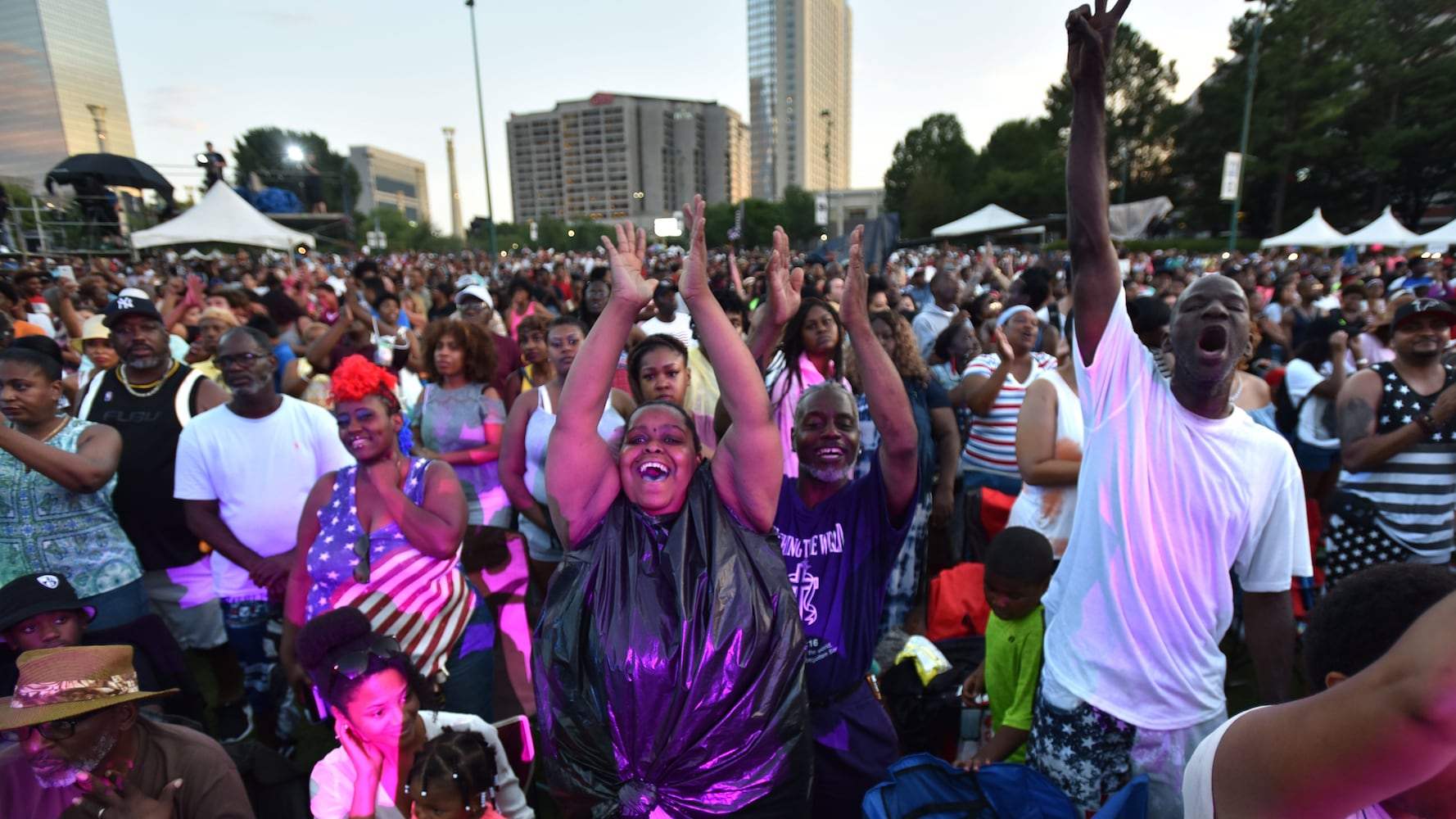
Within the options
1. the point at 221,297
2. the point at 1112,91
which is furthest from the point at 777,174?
the point at 221,297

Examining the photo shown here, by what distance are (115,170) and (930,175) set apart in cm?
5773

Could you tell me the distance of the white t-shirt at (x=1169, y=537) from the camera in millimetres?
1831

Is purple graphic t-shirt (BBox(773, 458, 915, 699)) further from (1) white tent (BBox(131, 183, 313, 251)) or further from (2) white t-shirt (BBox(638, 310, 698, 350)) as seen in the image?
(1) white tent (BBox(131, 183, 313, 251))

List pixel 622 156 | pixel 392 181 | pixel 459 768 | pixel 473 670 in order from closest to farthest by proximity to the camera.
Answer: pixel 459 768
pixel 473 670
pixel 392 181
pixel 622 156

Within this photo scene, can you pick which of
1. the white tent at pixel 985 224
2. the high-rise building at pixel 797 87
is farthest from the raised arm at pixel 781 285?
the high-rise building at pixel 797 87

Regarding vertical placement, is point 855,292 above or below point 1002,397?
above

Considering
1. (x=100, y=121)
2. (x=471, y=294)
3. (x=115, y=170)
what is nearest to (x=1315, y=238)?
(x=471, y=294)

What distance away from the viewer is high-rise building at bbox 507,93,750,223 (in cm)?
13288

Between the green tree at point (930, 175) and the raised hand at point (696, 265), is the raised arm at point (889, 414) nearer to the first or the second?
the raised hand at point (696, 265)

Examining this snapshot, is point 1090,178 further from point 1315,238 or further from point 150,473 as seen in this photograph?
point 1315,238

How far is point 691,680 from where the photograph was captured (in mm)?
1635

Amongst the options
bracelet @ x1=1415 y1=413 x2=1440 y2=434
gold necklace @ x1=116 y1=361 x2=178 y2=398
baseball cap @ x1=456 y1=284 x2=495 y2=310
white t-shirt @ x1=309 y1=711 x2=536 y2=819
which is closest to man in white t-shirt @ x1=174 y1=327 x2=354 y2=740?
gold necklace @ x1=116 y1=361 x2=178 y2=398

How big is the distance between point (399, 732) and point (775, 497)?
1.49 metres

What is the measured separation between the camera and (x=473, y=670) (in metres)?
2.88
